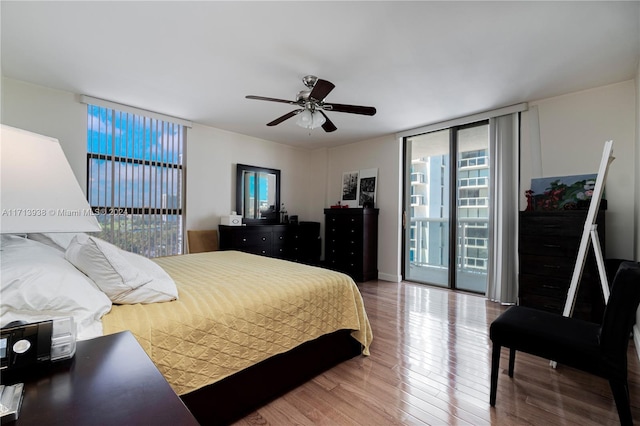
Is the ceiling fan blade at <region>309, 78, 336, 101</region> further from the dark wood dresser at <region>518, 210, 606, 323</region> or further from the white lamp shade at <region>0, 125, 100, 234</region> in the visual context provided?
the dark wood dresser at <region>518, 210, 606, 323</region>

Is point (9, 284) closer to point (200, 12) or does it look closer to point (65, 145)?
point (200, 12)

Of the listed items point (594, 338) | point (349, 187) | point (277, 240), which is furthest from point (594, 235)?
point (277, 240)

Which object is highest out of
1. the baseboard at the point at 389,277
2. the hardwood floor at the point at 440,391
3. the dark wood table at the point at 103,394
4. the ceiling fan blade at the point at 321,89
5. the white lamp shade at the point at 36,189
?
the ceiling fan blade at the point at 321,89

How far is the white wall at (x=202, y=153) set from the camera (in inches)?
116

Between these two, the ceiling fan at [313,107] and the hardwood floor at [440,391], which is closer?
the hardwood floor at [440,391]

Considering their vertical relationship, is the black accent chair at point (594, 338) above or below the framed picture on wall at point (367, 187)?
below

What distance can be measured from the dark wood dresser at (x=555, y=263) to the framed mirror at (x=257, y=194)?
12.5 feet

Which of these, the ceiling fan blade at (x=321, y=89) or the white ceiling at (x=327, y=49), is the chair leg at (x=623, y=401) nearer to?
the white ceiling at (x=327, y=49)

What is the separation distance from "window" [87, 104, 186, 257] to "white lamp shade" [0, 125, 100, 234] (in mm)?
3395

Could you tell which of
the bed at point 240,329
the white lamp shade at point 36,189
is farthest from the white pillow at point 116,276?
the white lamp shade at point 36,189

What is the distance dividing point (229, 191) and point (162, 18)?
2960mm

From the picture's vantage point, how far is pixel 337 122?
4.10 m

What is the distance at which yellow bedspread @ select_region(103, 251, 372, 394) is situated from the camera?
1227 millimetres

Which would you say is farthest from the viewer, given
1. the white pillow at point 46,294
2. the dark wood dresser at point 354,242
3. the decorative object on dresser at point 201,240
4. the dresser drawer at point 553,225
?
the dark wood dresser at point 354,242
